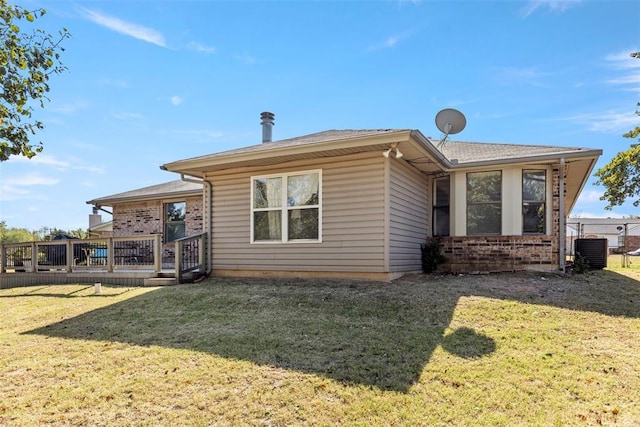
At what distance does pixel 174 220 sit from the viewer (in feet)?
44.5

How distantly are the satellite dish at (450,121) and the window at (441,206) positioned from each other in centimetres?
120

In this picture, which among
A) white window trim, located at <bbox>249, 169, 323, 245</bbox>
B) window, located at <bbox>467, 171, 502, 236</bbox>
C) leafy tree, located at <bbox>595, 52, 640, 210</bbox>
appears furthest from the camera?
leafy tree, located at <bbox>595, 52, 640, 210</bbox>

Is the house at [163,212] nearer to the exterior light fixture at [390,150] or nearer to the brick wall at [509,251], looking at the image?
the exterior light fixture at [390,150]

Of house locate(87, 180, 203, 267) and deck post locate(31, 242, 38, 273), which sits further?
house locate(87, 180, 203, 267)

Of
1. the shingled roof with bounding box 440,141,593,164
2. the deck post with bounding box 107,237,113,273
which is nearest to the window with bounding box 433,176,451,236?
the shingled roof with bounding box 440,141,593,164

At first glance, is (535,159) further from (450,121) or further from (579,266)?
(579,266)

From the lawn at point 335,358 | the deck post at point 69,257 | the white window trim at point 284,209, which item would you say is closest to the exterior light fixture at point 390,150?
the white window trim at point 284,209

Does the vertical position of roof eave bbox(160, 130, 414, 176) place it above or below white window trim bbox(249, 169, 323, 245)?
above

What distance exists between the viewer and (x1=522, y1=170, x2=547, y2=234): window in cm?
881

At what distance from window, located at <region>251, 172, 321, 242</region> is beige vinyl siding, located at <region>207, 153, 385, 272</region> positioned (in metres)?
0.15

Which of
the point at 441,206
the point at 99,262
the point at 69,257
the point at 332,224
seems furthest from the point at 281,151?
the point at 99,262

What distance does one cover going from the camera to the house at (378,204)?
7.44m

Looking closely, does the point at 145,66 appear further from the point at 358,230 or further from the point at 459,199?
the point at 459,199

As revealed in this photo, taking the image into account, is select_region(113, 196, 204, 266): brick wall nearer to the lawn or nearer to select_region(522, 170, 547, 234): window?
the lawn
